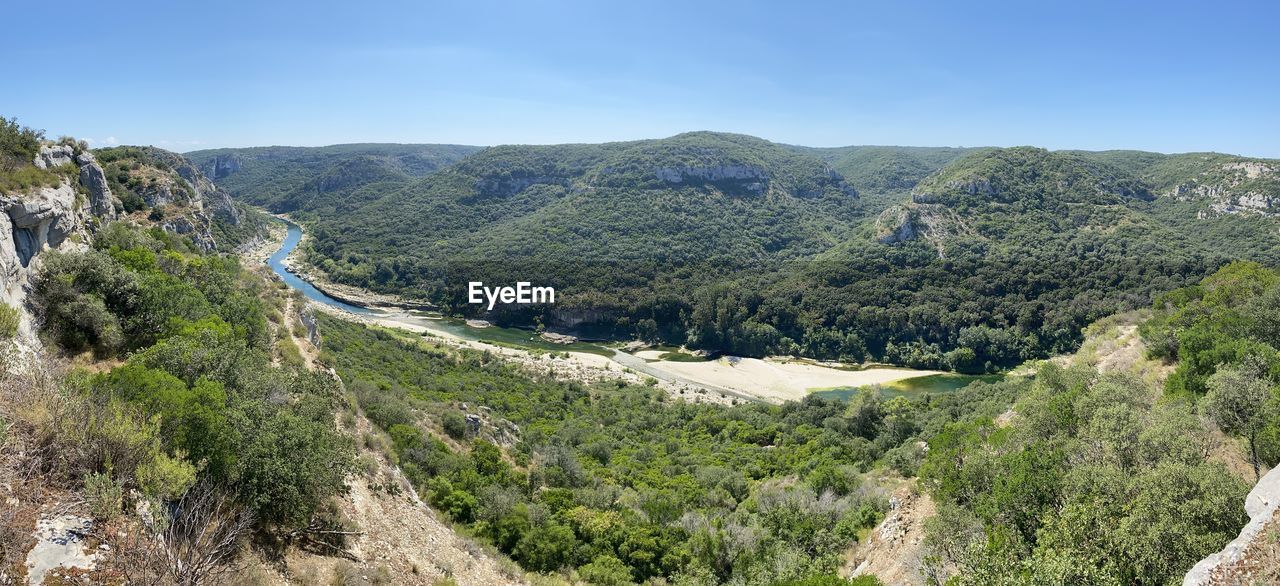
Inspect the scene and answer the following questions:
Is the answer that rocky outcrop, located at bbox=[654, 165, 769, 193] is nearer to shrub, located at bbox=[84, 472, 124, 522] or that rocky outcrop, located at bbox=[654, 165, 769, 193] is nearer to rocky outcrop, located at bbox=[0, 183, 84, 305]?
rocky outcrop, located at bbox=[0, 183, 84, 305]

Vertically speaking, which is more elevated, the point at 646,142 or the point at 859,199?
the point at 646,142

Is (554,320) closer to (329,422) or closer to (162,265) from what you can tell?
(162,265)

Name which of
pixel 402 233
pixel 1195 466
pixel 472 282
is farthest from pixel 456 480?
Answer: pixel 402 233

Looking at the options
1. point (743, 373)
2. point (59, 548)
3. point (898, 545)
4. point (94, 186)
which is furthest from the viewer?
point (743, 373)

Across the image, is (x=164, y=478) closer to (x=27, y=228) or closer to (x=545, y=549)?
(x=545, y=549)

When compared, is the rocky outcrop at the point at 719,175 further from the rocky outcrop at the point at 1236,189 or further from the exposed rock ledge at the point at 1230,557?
the exposed rock ledge at the point at 1230,557

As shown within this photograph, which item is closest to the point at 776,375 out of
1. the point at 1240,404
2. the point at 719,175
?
the point at 1240,404
